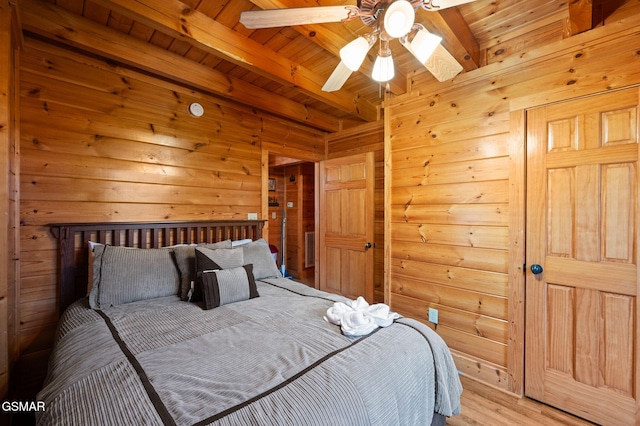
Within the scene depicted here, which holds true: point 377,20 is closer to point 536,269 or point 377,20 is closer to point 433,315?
point 536,269

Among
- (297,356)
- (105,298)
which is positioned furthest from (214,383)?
(105,298)

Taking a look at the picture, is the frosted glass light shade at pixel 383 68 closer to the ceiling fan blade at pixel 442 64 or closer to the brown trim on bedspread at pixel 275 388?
the ceiling fan blade at pixel 442 64

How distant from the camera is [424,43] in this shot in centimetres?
147

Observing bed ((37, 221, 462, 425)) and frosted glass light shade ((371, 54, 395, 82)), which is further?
frosted glass light shade ((371, 54, 395, 82))

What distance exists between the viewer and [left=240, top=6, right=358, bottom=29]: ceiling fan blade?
4.32 ft

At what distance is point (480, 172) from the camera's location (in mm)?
2238

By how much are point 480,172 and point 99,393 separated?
262 centimetres

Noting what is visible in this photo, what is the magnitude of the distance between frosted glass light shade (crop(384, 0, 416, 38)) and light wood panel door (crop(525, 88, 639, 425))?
1.36 meters

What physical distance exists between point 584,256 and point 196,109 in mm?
3371

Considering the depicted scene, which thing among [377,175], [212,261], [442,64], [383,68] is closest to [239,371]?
[212,261]

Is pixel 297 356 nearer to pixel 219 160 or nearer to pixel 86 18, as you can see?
pixel 219 160

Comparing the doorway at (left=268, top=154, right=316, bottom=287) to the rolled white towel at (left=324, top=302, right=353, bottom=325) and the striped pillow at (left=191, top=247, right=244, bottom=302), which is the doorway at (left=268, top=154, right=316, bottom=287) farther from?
the rolled white towel at (left=324, top=302, right=353, bottom=325)

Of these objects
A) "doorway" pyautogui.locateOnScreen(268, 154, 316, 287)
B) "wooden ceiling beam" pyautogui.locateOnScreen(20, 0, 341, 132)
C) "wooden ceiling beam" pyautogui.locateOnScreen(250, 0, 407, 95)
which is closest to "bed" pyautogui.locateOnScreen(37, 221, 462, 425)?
"wooden ceiling beam" pyautogui.locateOnScreen(20, 0, 341, 132)

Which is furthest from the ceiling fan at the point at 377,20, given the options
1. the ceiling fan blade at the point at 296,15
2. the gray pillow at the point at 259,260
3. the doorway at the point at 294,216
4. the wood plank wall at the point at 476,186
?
the doorway at the point at 294,216
